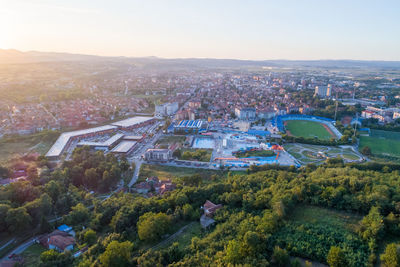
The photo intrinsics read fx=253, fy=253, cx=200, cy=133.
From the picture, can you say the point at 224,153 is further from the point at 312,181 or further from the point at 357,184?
the point at 357,184

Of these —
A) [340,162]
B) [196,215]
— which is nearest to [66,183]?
[196,215]

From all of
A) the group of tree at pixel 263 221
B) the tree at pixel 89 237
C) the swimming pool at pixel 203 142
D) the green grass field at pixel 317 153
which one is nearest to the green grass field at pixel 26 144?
the group of tree at pixel 263 221

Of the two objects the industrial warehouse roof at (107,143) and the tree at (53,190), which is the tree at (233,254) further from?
the industrial warehouse roof at (107,143)

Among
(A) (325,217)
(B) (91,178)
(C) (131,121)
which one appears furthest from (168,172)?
(C) (131,121)

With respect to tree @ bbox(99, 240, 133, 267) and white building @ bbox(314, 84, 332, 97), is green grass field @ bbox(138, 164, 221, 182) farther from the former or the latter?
white building @ bbox(314, 84, 332, 97)

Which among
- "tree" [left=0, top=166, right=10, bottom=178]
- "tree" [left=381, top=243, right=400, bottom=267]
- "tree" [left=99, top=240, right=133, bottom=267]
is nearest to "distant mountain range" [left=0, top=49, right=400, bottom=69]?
"tree" [left=0, top=166, right=10, bottom=178]

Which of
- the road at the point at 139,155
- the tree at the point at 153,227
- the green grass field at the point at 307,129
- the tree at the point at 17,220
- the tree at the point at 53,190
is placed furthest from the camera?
the green grass field at the point at 307,129
